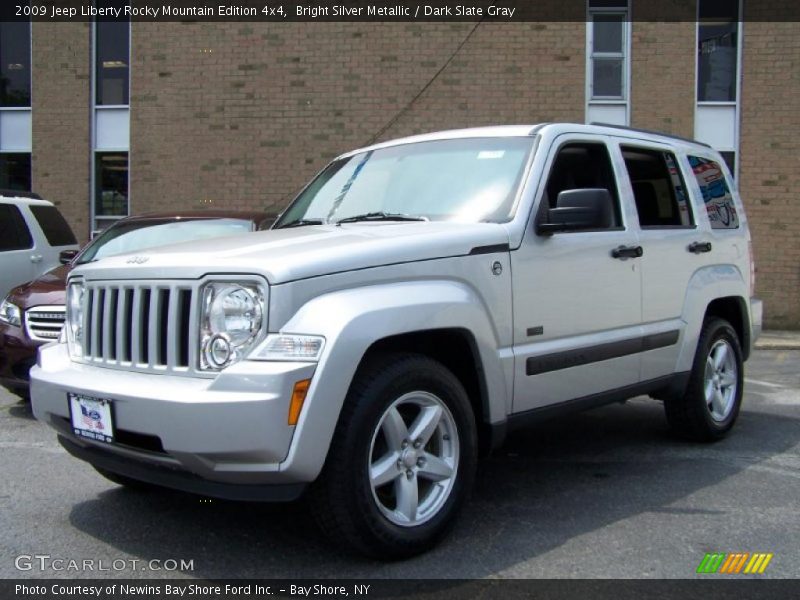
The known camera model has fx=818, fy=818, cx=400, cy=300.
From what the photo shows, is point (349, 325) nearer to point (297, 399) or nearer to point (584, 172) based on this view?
point (297, 399)

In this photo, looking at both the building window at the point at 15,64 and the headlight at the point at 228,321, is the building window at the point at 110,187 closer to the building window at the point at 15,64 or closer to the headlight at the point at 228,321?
the building window at the point at 15,64

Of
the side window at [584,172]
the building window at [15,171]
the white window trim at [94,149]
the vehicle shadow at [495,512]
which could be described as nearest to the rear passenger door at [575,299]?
the side window at [584,172]

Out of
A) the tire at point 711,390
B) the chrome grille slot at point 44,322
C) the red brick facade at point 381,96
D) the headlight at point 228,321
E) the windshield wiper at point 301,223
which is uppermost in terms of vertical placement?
the red brick facade at point 381,96

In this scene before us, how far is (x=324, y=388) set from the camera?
9.90 ft

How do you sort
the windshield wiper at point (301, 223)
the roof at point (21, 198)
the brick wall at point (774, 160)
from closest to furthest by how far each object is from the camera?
the windshield wiper at point (301, 223) < the roof at point (21, 198) < the brick wall at point (774, 160)

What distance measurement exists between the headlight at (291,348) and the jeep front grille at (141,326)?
1.02ft

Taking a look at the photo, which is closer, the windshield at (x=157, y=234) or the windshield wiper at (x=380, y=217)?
the windshield wiper at (x=380, y=217)

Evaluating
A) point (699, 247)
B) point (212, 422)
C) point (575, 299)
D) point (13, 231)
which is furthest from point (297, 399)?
point (13, 231)

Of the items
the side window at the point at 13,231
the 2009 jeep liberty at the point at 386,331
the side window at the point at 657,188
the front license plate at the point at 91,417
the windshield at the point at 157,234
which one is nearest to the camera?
the 2009 jeep liberty at the point at 386,331

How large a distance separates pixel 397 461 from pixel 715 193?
3.52 meters

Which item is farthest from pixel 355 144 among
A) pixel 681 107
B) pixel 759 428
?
pixel 759 428

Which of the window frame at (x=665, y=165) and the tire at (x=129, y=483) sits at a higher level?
the window frame at (x=665, y=165)

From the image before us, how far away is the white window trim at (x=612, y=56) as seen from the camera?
12.9 meters

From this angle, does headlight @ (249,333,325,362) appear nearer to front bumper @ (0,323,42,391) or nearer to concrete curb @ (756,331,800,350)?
front bumper @ (0,323,42,391)
